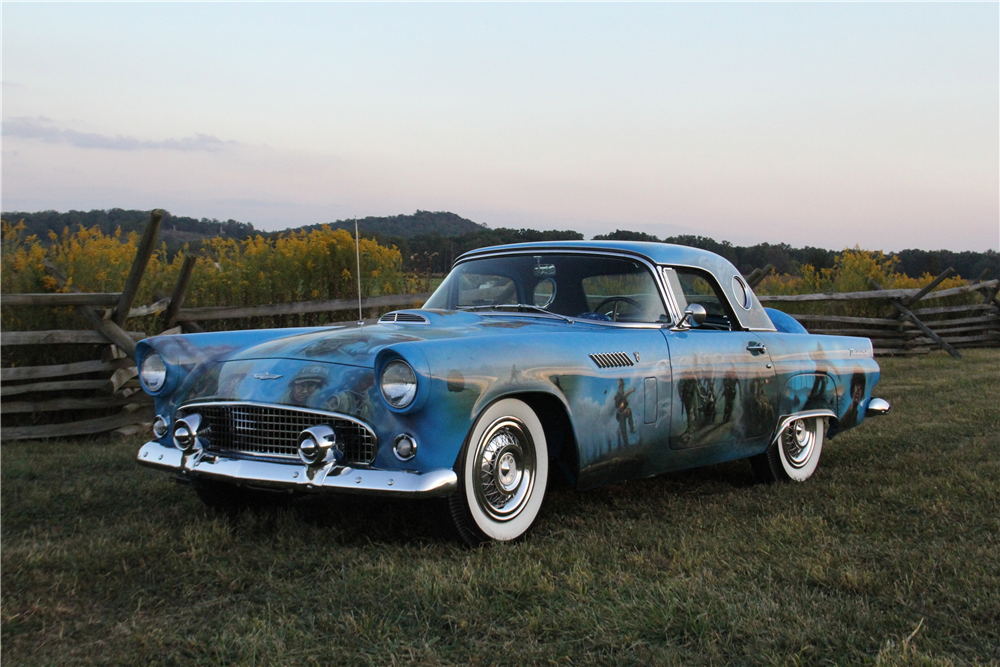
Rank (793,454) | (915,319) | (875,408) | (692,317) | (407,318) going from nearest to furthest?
(407,318), (692,317), (793,454), (875,408), (915,319)

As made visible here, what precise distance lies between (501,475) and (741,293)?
96.8 inches

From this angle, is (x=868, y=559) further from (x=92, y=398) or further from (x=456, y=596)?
(x=92, y=398)

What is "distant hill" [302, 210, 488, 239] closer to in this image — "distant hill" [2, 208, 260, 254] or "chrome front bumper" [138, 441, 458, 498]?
"distant hill" [2, 208, 260, 254]

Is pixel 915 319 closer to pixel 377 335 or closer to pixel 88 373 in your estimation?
pixel 88 373

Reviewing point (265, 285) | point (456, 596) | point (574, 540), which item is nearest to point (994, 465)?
point (574, 540)

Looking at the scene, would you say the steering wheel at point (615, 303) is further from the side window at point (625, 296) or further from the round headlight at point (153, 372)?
the round headlight at point (153, 372)

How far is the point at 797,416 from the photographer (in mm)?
5332

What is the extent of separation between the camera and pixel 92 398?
7.30 m

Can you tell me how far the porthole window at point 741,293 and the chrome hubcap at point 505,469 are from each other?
2.16 metres

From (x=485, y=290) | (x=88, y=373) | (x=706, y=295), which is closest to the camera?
(x=485, y=290)

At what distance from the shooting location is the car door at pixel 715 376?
4.57m

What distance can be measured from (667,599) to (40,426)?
19.0 ft

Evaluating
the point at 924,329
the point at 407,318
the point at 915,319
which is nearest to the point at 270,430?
the point at 407,318

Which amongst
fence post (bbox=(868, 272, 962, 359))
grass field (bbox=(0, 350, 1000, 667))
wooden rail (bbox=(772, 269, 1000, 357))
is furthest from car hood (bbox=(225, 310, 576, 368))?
fence post (bbox=(868, 272, 962, 359))
